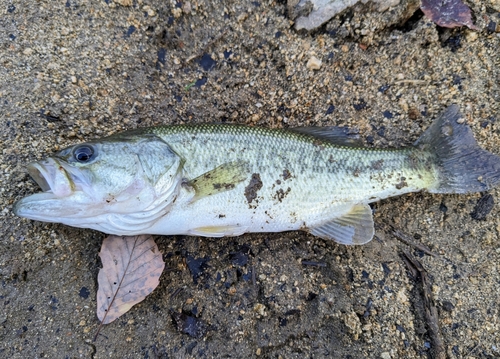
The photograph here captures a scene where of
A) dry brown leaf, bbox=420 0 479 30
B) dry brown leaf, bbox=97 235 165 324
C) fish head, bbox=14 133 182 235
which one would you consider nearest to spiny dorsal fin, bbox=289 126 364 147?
fish head, bbox=14 133 182 235

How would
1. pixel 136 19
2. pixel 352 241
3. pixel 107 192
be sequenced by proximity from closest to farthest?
pixel 107 192 → pixel 352 241 → pixel 136 19

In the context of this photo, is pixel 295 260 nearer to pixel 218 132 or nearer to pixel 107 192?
pixel 218 132

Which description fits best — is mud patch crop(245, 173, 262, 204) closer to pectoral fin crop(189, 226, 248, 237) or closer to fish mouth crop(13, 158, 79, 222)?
pectoral fin crop(189, 226, 248, 237)

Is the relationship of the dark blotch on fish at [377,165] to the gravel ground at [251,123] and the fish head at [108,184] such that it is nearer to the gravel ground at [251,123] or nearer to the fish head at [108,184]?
the gravel ground at [251,123]

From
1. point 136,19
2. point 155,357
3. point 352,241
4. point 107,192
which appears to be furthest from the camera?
point 136,19

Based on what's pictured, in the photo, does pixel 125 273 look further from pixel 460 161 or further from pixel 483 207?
pixel 483 207

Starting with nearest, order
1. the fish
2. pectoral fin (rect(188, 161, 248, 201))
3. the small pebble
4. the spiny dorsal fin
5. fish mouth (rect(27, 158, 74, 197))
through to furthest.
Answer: fish mouth (rect(27, 158, 74, 197))
the fish
pectoral fin (rect(188, 161, 248, 201))
the spiny dorsal fin
the small pebble

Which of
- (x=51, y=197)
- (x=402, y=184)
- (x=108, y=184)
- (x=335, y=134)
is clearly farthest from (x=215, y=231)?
(x=402, y=184)

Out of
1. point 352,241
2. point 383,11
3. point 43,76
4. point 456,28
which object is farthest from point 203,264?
point 456,28
